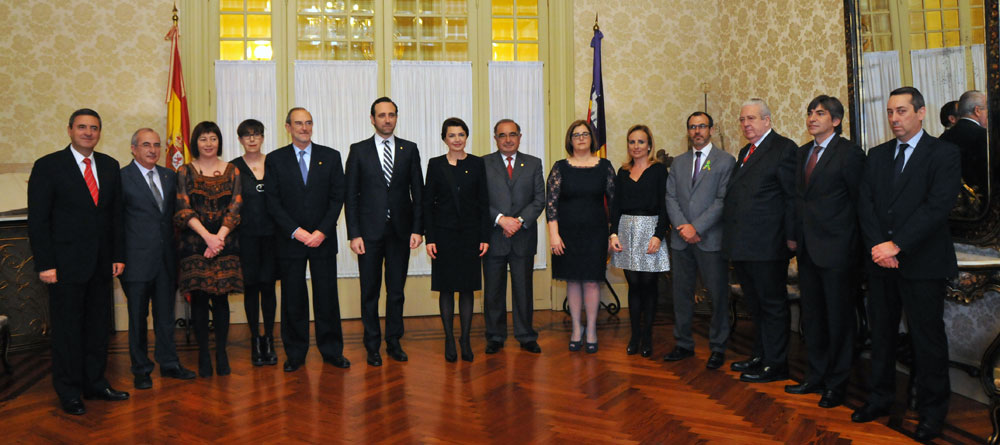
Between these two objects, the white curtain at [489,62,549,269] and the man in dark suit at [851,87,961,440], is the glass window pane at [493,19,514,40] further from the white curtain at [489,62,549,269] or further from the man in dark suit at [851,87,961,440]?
the man in dark suit at [851,87,961,440]

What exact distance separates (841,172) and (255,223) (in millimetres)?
3269

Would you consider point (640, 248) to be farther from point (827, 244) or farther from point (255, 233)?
point (255, 233)

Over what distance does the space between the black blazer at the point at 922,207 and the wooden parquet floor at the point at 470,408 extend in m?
0.77

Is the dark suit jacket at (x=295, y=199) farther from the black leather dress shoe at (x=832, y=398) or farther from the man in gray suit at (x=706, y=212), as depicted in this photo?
the black leather dress shoe at (x=832, y=398)

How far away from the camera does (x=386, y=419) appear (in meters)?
3.50

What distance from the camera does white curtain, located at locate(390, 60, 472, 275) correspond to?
6.59m

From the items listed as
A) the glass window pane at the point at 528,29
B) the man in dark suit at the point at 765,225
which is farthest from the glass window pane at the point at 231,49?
the man in dark suit at the point at 765,225

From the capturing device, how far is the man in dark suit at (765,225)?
13.3 ft

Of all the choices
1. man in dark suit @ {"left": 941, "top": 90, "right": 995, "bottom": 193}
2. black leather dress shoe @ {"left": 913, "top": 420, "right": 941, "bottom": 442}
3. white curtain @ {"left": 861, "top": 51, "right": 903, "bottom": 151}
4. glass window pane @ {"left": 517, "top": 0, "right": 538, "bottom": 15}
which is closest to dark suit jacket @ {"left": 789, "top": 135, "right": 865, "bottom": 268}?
man in dark suit @ {"left": 941, "top": 90, "right": 995, "bottom": 193}

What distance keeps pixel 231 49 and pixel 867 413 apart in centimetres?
562

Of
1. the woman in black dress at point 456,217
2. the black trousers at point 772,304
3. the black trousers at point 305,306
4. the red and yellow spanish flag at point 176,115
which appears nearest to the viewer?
the black trousers at point 772,304

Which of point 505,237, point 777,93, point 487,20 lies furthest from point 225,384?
point 777,93

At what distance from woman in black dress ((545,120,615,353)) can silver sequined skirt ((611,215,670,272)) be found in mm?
144

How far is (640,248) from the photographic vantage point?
185 inches
